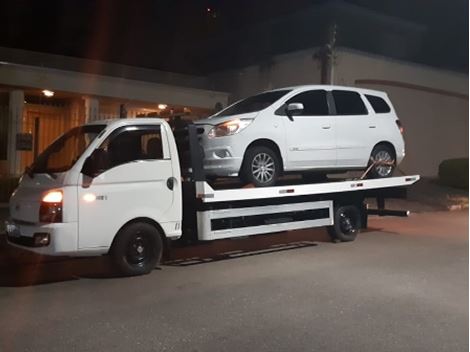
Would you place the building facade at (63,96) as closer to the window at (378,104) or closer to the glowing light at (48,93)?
the glowing light at (48,93)

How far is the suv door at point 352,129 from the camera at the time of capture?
33.5 feet

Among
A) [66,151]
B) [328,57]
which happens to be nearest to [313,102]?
[66,151]

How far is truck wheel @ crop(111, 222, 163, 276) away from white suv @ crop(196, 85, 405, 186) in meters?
1.57

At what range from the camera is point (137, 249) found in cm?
805

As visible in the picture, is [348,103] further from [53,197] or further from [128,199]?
[53,197]

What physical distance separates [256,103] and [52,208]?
402 cm

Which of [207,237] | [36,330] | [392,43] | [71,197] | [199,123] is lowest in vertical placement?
[36,330]

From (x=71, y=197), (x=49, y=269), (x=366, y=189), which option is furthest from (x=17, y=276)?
(x=366, y=189)

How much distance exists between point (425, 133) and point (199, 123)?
17.7 meters

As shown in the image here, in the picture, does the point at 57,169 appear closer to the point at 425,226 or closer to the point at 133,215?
the point at 133,215

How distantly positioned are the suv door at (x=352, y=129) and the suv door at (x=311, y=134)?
0.20 meters

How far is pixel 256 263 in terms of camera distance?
9109mm

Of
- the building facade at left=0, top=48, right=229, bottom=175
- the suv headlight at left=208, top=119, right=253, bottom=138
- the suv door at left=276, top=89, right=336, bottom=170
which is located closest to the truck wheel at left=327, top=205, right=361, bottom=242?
the suv door at left=276, top=89, right=336, bottom=170

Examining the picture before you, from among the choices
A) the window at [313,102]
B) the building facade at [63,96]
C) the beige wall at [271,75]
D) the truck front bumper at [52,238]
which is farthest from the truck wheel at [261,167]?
the beige wall at [271,75]
